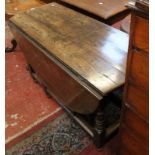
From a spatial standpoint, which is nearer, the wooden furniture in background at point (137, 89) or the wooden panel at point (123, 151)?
the wooden furniture in background at point (137, 89)

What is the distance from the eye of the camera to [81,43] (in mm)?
1503

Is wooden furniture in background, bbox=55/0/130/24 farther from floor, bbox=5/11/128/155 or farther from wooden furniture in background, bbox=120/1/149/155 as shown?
wooden furniture in background, bbox=120/1/149/155

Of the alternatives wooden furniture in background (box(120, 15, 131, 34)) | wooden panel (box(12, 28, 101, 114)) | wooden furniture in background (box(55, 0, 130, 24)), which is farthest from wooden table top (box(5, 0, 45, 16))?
wooden furniture in background (box(120, 15, 131, 34))

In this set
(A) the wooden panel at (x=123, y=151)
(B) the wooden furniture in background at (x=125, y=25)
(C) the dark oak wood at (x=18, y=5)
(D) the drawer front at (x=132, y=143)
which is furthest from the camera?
(C) the dark oak wood at (x=18, y=5)

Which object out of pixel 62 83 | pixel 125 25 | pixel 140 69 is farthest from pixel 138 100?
pixel 125 25

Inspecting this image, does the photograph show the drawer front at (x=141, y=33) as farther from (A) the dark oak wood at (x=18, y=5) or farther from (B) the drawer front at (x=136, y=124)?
(A) the dark oak wood at (x=18, y=5)

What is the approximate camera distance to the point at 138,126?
3.36ft

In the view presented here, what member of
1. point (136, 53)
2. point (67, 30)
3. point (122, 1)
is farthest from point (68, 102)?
point (122, 1)

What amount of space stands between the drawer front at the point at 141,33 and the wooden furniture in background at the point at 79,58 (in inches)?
15.9

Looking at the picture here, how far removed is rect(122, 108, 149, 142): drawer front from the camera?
99 centimetres

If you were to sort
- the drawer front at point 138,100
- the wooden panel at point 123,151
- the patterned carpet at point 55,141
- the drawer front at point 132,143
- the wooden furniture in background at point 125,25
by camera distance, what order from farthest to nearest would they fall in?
the wooden furniture in background at point 125,25, the patterned carpet at point 55,141, the wooden panel at point 123,151, the drawer front at point 132,143, the drawer front at point 138,100

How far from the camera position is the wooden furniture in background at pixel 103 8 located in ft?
6.38

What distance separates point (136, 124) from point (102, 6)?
1334mm

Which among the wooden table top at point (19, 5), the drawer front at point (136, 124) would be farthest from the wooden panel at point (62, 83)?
the wooden table top at point (19, 5)
